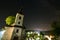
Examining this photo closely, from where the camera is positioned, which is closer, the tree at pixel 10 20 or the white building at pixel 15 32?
the white building at pixel 15 32

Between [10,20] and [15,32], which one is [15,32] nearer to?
[15,32]

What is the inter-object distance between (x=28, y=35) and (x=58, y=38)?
1052 cm

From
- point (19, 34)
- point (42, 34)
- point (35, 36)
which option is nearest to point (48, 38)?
point (42, 34)

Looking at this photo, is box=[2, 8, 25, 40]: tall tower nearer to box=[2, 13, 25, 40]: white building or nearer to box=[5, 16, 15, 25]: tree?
box=[2, 13, 25, 40]: white building

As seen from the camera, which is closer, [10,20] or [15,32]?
[15,32]

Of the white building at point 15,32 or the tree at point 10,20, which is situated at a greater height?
the tree at point 10,20

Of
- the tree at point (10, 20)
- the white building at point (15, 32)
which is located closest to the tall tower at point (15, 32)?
the white building at point (15, 32)

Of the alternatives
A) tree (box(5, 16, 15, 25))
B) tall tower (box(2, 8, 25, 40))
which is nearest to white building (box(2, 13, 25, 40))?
tall tower (box(2, 8, 25, 40))

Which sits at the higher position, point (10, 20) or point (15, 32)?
point (10, 20)

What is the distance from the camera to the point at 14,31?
43.0 metres

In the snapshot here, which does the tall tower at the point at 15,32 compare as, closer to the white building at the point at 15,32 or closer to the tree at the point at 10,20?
the white building at the point at 15,32

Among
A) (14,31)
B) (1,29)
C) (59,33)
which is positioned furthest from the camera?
(1,29)

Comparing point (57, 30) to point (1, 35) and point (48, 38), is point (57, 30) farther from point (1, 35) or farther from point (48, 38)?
point (1, 35)

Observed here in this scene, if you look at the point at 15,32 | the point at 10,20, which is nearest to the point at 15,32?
the point at 15,32
